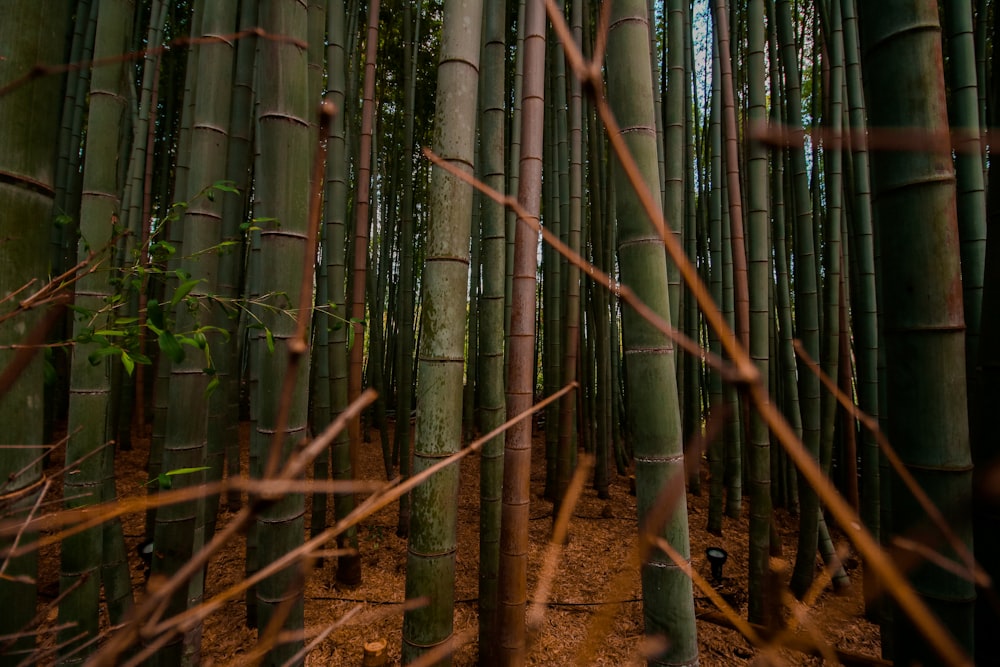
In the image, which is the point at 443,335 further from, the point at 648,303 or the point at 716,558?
the point at 716,558

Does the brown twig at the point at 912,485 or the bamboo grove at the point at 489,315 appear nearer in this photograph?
the brown twig at the point at 912,485

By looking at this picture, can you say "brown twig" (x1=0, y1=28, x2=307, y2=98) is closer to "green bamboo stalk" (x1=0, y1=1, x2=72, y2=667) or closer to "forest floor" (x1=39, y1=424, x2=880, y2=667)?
"green bamboo stalk" (x1=0, y1=1, x2=72, y2=667)

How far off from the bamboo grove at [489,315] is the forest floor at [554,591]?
0.16 m

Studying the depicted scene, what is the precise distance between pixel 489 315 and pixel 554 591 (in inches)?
61.2

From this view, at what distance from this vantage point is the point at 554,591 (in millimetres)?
2473

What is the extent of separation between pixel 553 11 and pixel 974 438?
53 cm

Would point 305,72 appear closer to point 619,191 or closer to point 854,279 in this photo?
point 619,191

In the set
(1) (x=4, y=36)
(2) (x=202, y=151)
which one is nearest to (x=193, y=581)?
(2) (x=202, y=151)

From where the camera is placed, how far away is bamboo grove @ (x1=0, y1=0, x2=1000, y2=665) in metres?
0.35

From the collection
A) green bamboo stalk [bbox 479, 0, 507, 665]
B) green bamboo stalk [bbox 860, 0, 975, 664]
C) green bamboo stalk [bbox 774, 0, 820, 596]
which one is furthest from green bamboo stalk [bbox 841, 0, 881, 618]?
green bamboo stalk [bbox 860, 0, 975, 664]

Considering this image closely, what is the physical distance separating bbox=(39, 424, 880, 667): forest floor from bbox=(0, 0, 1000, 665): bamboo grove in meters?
0.16

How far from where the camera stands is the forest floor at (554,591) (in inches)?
79.5

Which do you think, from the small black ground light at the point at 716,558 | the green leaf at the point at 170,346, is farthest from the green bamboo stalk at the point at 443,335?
the small black ground light at the point at 716,558

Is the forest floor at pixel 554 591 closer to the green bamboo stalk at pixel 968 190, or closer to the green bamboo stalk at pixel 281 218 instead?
the green bamboo stalk at pixel 281 218
